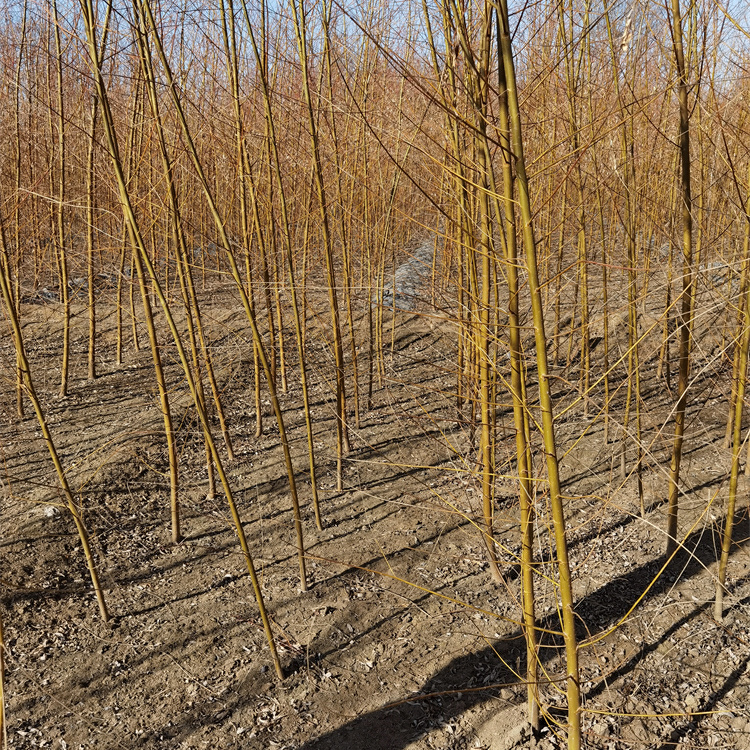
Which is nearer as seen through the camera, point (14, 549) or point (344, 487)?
point (14, 549)

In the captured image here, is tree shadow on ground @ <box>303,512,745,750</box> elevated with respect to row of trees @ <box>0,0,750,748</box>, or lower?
lower

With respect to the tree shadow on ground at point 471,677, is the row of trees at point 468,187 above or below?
above

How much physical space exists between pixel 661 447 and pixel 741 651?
146cm

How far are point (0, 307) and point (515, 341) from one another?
20.1ft

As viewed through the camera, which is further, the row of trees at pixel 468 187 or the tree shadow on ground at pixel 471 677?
the tree shadow on ground at pixel 471 677

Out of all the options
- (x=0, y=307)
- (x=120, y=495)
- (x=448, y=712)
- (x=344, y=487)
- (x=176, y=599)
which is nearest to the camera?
(x=448, y=712)

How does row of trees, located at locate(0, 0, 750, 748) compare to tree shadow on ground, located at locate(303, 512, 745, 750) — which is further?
tree shadow on ground, located at locate(303, 512, 745, 750)

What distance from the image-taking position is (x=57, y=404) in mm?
4906

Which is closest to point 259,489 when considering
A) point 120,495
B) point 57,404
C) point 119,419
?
point 120,495

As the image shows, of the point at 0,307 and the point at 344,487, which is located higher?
the point at 0,307

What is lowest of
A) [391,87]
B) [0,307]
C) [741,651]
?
A: [741,651]

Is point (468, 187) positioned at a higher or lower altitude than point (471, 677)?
higher

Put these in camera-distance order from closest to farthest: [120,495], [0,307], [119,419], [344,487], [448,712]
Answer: [448,712], [120,495], [344,487], [119,419], [0,307]

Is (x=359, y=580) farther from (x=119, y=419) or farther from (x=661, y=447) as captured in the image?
(x=119, y=419)
